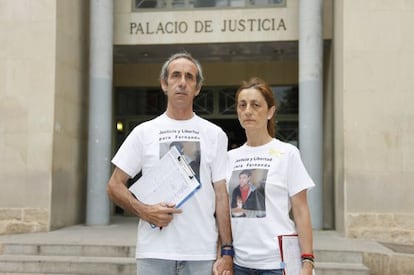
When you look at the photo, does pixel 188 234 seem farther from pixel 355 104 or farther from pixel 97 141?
pixel 97 141

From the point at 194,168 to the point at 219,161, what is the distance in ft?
0.51

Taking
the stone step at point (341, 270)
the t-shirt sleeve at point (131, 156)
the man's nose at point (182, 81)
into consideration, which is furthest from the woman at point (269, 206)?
the stone step at point (341, 270)

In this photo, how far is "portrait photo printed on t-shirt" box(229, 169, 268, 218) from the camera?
8.60ft

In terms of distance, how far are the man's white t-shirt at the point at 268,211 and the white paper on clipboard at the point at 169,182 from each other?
0.24 metres

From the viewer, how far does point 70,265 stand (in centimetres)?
698

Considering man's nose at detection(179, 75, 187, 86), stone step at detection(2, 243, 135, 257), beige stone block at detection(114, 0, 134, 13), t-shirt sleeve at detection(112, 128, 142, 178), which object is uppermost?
beige stone block at detection(114, 0, 134, 13)

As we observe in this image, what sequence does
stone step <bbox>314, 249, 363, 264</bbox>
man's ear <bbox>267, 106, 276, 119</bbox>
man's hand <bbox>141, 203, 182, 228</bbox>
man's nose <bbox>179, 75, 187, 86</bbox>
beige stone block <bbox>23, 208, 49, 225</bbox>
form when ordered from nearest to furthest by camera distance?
1. man's hand <bbox>141, 203, 182, 228</bbox>
2. man's nose <bbox>179, 75, 187, 86</bbox>
3. man's ear <bbox>267, 106, 276, 119</bbox>
4. stone step <bbox>314, 249, 363, 264</bbox>
5. beige stone block <bbox>23, 208, 49, 225</bbox>

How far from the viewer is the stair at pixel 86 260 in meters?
6.79

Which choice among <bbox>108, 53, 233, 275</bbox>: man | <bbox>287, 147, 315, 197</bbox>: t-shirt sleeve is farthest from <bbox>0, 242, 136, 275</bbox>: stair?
<bbox>287, 147, 315, 197</bbox>: t-shirt sleeve

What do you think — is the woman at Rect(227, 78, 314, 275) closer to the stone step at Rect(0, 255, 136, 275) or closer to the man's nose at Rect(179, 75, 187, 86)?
the man's nose at Rect(179, 75, 187, 86)

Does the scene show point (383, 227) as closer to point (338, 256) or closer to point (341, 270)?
point (338, 256)

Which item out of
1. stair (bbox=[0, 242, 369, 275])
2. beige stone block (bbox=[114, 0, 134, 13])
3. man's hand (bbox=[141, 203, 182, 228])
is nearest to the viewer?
man's hand (bbox=[141, 203, 182, 228])

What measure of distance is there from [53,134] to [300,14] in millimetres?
5379

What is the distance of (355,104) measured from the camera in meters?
9.26
